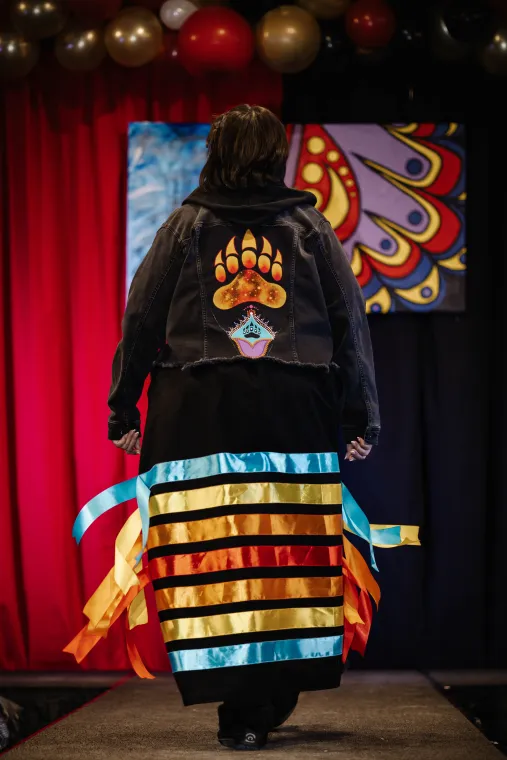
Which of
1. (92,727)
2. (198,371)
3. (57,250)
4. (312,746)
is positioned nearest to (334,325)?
(198,371)

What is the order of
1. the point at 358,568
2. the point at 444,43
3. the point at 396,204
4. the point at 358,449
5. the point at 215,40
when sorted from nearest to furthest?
the point at 358,449 < the point at 358,568 < the point at 215,40 < the point at 444,43 < the point at 396,204

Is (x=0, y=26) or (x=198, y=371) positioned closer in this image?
(x=198, y=371)

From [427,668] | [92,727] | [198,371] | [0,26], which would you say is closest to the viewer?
[198,371]

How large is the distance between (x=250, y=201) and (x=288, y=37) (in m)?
1.42

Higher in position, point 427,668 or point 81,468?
point 81,468

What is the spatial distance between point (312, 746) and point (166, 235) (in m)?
1.21

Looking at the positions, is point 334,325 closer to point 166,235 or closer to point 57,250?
point 166,235

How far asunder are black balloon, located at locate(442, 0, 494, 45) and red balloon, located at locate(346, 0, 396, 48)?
20 cm

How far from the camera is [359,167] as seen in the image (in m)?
3.86

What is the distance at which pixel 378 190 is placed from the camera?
3863 mm

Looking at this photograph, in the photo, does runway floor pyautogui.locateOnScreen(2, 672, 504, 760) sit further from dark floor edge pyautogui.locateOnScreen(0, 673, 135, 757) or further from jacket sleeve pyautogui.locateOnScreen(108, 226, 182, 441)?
jacket sleeve pyautogui.locateOnScreen(108, 226, 182, 441)

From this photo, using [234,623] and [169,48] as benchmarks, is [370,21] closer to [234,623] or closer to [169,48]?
[169,48]

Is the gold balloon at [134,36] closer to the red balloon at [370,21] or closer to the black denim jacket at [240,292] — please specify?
the red balloon at [370,21]

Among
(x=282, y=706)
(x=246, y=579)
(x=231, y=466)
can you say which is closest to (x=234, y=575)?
(x=246, y=579)
